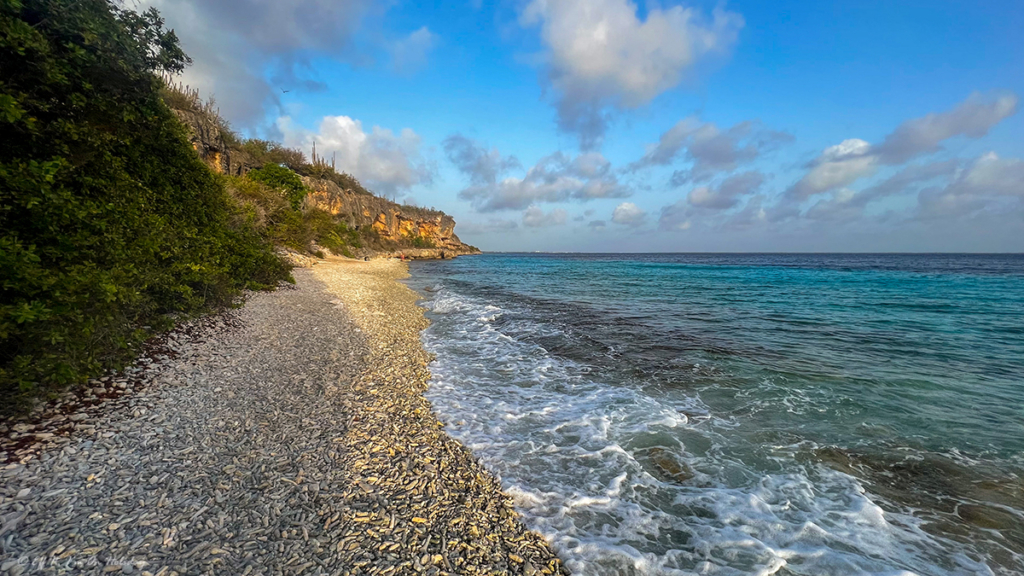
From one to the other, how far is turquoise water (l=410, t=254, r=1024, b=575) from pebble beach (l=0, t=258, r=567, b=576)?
84 cm

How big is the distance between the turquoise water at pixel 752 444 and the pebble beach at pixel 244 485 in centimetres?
84

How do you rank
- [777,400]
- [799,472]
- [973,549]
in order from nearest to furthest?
[973,549]
[799,472]
[777,400]

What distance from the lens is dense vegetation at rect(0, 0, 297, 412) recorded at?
171 inches

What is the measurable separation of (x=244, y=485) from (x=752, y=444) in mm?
7751

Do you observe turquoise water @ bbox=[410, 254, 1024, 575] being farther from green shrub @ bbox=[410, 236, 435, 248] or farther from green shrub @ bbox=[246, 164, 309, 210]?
green shrub @ bbox=[410, 236, 435, 248]

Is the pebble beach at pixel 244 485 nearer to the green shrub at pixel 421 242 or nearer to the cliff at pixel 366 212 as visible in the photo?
the cliff at pixel 366 212

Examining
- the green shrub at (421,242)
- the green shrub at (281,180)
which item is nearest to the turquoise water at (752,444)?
the green shrub at (281,180)

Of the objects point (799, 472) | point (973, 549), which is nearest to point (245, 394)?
point (799, 472)

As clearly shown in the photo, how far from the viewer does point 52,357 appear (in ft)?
15.2

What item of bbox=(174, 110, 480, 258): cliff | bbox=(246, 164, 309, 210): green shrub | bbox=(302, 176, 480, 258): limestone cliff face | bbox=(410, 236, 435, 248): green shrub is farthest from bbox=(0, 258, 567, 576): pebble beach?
bbox=(410, 236, 435, 248): green shrub

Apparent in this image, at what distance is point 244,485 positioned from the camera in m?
4.24

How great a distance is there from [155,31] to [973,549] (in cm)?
1498

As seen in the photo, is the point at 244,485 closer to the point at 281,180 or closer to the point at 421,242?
the point at 281,180

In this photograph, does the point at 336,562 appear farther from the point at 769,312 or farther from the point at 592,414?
the point at 769,312
